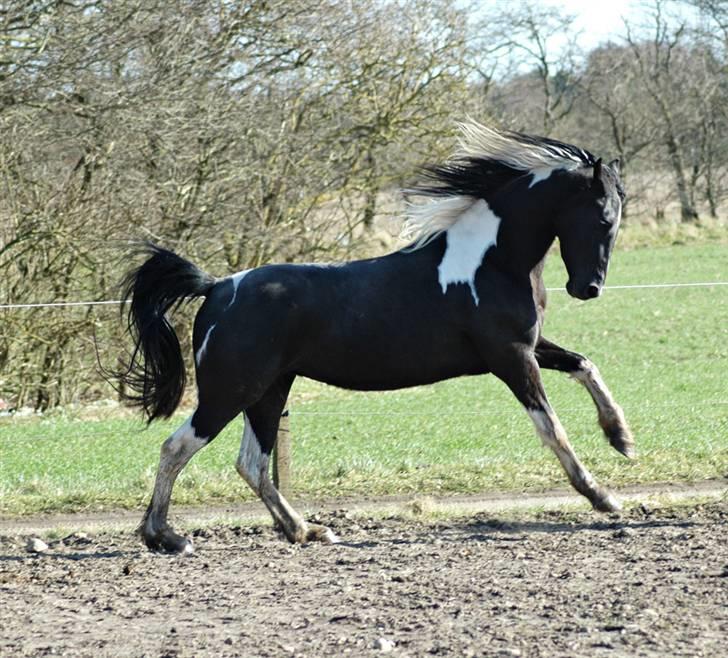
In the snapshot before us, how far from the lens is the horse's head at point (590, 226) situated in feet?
23.4

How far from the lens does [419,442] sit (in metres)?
12.3

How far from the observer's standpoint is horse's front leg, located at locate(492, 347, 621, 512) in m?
7.11

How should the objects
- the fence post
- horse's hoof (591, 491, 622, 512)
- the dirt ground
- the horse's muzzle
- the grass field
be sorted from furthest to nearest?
the grass field < the fence post < horse's hoof (591, 491, 622, 512) < the horse's muzzle < the dirt ground

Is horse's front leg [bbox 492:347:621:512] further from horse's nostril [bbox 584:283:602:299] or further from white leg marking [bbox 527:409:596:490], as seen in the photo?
horse's nostril [bbox 584:283:602:299]

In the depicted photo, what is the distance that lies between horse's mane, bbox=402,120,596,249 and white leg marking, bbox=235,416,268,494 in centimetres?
154

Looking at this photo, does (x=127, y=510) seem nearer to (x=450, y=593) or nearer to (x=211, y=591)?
(x=211, y=591)

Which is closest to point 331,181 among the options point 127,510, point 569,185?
point 127,510

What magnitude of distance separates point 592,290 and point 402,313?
1104 millimetres

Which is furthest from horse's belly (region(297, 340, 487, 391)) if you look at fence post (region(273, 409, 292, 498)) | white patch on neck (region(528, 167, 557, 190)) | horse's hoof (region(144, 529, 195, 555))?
fence post (region(273, 409, 292, 498))

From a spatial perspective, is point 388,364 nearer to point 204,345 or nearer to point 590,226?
point 204,345

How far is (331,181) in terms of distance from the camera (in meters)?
19.1

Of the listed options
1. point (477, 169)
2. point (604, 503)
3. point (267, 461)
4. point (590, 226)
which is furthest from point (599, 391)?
point (267, 461)

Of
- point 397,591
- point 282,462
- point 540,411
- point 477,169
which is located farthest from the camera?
point 282,462

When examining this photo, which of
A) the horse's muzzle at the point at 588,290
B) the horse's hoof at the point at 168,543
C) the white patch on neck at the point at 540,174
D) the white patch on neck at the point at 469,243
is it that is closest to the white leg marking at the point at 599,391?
the horse's muzzle at the point at 588,290
